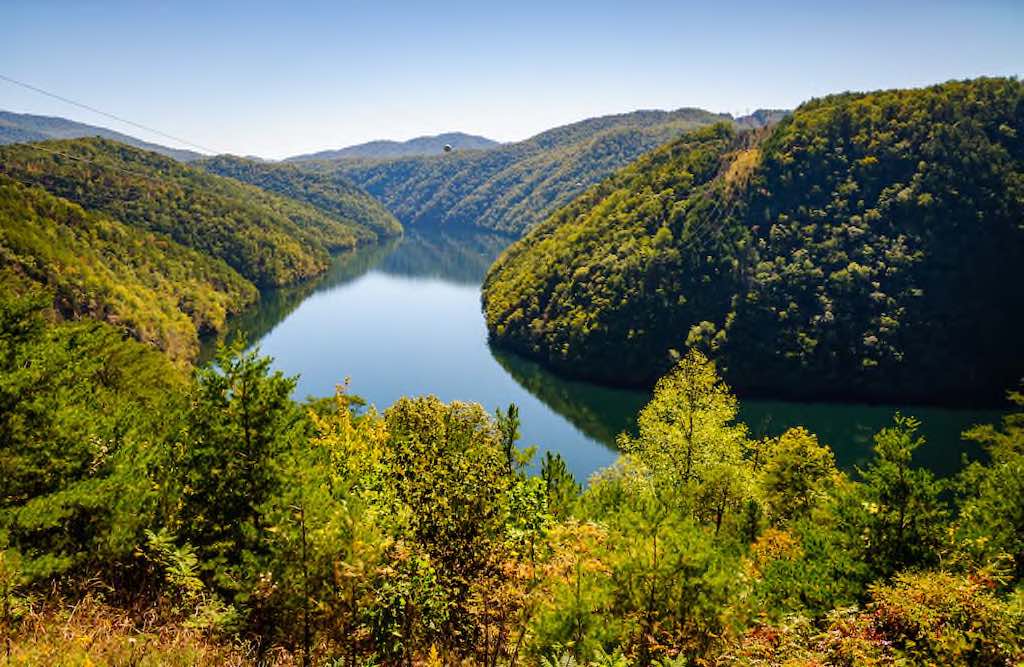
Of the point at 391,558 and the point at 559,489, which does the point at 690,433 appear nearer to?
the point at 559,489

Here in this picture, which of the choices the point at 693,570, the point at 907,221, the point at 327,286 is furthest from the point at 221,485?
the point at 327,286

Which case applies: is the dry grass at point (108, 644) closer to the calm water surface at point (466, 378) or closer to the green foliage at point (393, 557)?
the green foliage at point (393, 557)

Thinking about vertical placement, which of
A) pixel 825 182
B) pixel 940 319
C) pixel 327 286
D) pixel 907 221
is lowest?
pixel 327 286

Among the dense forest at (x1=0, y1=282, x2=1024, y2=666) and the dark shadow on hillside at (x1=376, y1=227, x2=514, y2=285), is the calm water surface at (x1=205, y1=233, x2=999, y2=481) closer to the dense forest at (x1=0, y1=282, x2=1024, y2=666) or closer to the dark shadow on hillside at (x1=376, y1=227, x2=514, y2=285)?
the dense forest at (x1=0, y1=282, x2=1024, y2=666)

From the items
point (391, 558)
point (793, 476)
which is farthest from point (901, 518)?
point (793, 476)

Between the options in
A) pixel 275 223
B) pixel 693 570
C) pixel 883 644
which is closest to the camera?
pixel 883 644

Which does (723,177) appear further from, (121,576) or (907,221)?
(121,576)

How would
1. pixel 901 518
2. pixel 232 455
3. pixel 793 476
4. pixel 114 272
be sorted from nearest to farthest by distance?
pixel 232 455
pixel 901 518
pixel 793 476
pixel 114 272
